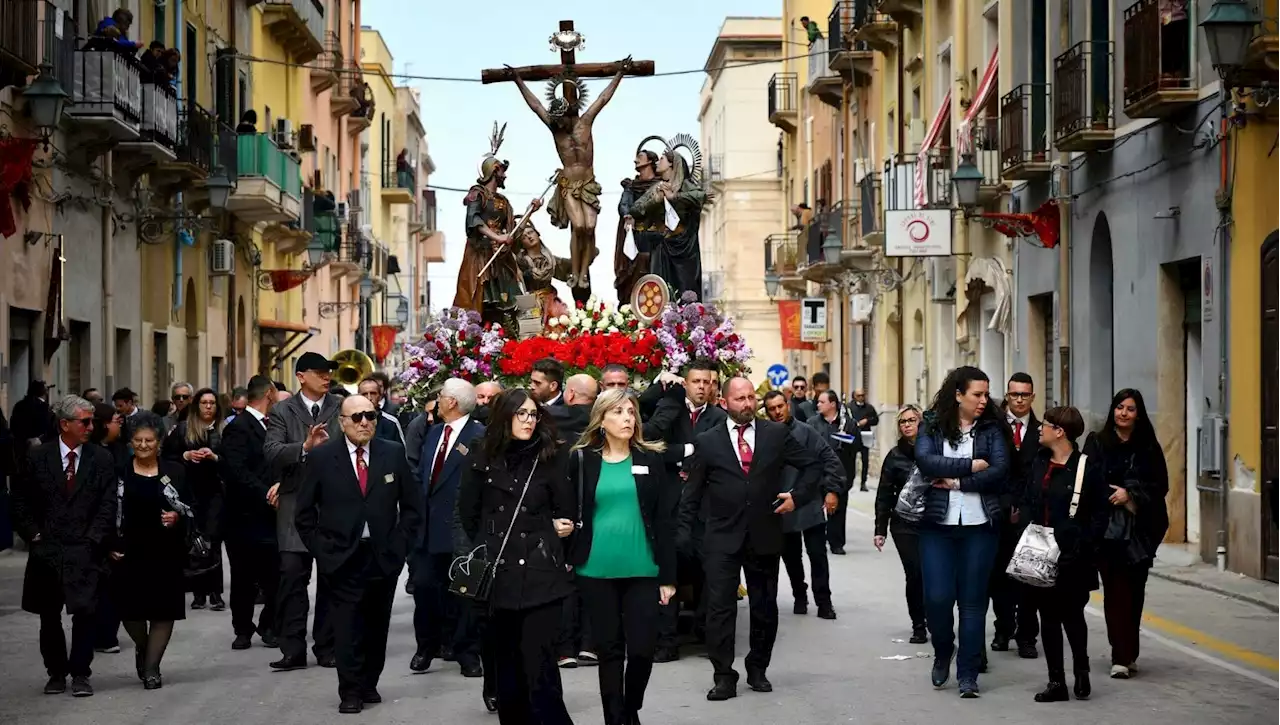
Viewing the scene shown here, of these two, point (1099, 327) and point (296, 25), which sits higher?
point (296, 25)

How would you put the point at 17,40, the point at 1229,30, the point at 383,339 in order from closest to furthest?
the point at 1229,30, the point at 17,40, the point at 383,339

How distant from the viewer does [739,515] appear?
11797 millimetres

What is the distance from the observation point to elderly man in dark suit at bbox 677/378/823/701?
38.6 feet

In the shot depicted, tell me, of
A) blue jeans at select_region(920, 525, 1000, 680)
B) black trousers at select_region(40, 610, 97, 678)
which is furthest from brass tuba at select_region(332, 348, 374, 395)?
blue jeans at select_region(920, 525, 1000, 680)

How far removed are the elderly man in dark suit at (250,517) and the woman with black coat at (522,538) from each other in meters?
5.05

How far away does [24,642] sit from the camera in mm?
14719

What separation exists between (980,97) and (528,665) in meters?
22.3

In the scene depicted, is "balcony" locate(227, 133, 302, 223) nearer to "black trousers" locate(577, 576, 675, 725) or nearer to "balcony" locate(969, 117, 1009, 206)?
"balcony" locate(969, 117, 1009, 206)

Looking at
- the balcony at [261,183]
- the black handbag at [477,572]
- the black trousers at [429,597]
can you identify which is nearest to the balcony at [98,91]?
the balcony at [261,183]

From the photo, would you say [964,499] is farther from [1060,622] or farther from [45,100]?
[45,100]

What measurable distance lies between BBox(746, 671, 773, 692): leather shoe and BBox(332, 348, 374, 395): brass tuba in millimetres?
6519

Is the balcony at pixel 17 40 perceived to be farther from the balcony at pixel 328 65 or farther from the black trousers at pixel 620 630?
the balcony at pixel 328 65

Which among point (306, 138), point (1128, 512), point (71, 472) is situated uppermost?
point (306, 138)

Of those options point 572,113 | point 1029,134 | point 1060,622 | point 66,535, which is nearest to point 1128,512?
point 1060,622
